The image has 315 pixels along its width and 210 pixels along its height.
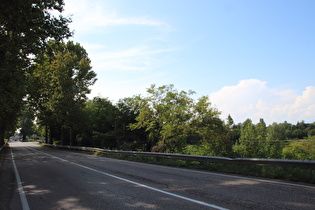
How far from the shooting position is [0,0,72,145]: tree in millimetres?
9000

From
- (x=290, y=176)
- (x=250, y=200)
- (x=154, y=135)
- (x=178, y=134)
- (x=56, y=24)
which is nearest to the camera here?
(x=250, y=200)

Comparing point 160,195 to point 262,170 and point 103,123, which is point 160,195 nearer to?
point 262,170

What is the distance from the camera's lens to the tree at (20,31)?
9000mm

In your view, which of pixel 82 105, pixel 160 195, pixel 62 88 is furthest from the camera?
pixel 82 105

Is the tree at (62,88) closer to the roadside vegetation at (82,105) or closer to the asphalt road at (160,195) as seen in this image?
the roadside vegetation at (82,105)

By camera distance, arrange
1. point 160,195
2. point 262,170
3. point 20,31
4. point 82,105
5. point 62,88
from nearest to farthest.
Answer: point 160,195, point 262,170, point 20,31, point 62,88, point 82,105

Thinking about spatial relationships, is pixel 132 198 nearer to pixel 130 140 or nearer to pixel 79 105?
pixel 130 140

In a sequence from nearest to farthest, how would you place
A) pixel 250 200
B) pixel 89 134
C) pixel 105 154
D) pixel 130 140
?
pixel 250 200 < pixel 105 154 < pixel 130 140 < pixel 89 134

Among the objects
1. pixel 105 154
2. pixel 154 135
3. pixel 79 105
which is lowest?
pixel 105 154

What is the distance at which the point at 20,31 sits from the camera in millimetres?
9977

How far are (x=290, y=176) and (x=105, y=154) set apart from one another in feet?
58.0

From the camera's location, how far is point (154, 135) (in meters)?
26.2

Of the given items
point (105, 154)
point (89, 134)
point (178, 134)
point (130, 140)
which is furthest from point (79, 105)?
point (178, 134)

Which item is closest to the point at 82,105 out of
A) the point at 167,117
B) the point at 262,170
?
the point at 167,117
